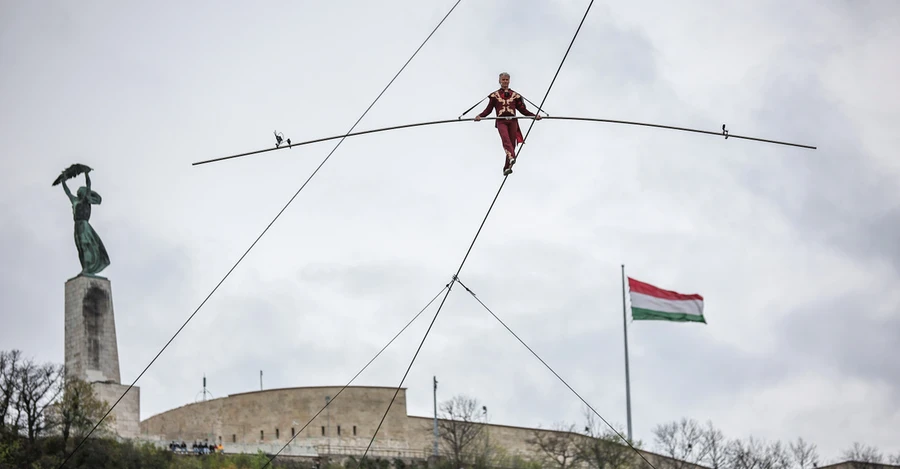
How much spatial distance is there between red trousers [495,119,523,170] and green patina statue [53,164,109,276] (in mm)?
42927

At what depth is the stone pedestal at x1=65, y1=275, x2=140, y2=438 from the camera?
54.3 m

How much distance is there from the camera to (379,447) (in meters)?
67.6

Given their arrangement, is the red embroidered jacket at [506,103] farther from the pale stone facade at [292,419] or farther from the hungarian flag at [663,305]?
the pale stone facade at [292,419]

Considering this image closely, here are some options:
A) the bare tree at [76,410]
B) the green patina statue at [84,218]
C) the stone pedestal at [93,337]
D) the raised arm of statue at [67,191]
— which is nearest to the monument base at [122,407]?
the stone pedestal at [93,337]

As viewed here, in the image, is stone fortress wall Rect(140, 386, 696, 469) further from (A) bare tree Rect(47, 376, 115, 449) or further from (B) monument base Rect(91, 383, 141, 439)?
(A) bare tree Rect(47, 376, 115, 449)

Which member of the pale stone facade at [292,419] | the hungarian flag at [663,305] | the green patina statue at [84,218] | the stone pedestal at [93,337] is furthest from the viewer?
the pale stone facade at [292,419]

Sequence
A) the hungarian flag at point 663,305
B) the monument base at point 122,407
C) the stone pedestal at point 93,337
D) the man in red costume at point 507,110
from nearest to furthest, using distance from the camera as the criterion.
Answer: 1. the man in red costume at point 507,110
2. the monument base at point 122,407
3. the stone pedestal at point 93,337
4. the hungarian flag at point 663,305

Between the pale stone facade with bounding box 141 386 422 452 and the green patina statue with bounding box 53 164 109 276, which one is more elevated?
the green patina statue with bounding box 53 164 109 276

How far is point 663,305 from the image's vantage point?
2201 inches

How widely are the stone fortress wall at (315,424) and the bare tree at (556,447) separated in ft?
3.95

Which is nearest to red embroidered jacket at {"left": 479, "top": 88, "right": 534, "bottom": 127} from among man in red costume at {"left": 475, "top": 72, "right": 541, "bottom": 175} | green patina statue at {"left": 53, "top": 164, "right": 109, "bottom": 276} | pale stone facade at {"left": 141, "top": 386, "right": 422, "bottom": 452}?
man in red costume at {"left": 475, "top": 72, "right": 541, "bottom": 175}

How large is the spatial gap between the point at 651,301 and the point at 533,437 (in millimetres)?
13711

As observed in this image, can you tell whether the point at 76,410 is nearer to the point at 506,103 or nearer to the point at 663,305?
the point at 663,305

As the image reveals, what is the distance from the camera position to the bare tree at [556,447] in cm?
6178
